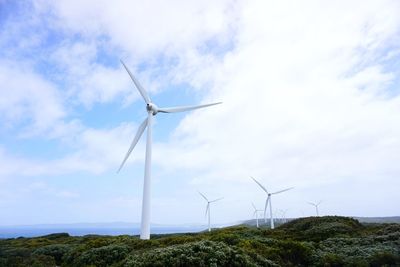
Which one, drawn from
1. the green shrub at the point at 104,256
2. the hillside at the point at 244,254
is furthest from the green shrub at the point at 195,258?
the green shrub at the point at 104,256

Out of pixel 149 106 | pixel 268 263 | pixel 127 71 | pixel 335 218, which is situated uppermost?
pixel 127 71

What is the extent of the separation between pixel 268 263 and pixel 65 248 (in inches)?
Result: 757

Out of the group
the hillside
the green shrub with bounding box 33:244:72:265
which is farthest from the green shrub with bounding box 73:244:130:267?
the green shrub with bounding box 33:244:72:265

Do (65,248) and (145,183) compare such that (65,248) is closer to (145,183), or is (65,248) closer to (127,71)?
(145,183)

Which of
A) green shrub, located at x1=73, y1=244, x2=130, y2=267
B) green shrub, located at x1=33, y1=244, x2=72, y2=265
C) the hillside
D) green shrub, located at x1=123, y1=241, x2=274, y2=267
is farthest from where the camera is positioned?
green shrub, located at x1=33, y1=244, x2=72, y2=265

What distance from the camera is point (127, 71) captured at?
115ft

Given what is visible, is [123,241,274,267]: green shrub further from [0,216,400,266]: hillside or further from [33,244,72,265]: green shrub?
[33,244,72,265]: green shrub

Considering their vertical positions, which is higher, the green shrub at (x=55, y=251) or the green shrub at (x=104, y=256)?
the green shrub at (x=55, y=251)

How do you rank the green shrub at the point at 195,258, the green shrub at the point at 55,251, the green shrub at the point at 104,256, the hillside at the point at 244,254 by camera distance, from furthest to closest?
the green shrub at the point at 55,251 < the green shrub at the point at 104,256 < the hillside at the point at 244,254 < the green shrub at the point at 195,258

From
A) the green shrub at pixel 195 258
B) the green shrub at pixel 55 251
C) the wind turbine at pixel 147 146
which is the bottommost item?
the green shrub at pixel 195 258

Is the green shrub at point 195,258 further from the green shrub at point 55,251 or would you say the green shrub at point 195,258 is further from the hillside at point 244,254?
the green shrub at point 55,251

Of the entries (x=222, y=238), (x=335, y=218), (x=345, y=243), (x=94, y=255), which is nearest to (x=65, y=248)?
(x=94, y=255)

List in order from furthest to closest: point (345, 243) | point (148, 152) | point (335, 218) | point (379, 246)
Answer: point (335, 218) < point (148, 152) < point (345, 243) < point (379, 246)

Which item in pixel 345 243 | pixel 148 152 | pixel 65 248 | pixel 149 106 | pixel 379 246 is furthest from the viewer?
pixel 149 106
